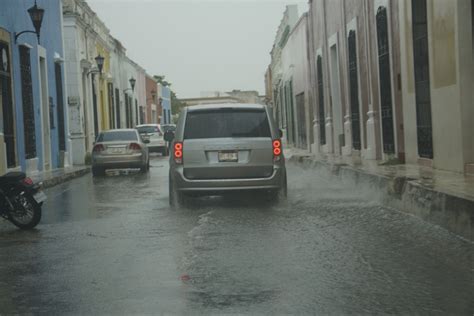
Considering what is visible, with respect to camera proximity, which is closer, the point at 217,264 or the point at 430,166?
the point at 217,264

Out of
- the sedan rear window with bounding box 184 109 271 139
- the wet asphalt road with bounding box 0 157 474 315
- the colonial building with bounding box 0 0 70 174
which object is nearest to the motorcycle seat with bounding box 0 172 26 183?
the wet asphalt road with bounding box 0 157 474 315

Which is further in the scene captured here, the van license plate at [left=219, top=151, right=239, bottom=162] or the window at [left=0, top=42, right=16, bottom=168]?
the window at [left=0, top=42, right=16, bottom=168]

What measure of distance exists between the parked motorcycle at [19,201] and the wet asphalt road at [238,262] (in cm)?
26

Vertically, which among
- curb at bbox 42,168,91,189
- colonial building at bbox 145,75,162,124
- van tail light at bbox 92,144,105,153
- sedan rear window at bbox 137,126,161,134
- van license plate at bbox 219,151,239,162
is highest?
colonial building at bbox 145,75,162,124

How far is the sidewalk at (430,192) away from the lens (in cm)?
887

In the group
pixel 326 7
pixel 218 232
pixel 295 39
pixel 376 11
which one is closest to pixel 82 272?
pixel 218 232

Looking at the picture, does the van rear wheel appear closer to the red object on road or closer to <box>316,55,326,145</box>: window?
the red object on road

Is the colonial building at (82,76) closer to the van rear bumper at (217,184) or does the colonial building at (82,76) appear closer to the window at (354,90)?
the window at (354,90)

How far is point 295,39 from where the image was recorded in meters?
38.6

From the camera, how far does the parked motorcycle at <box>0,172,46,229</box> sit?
10.5m

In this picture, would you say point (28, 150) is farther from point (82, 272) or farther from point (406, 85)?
point (82, 272)

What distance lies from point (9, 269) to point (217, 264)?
197 centimetres

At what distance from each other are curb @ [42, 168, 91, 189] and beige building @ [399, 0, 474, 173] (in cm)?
904

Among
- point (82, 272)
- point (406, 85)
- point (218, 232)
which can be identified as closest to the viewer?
point (82, 272)
